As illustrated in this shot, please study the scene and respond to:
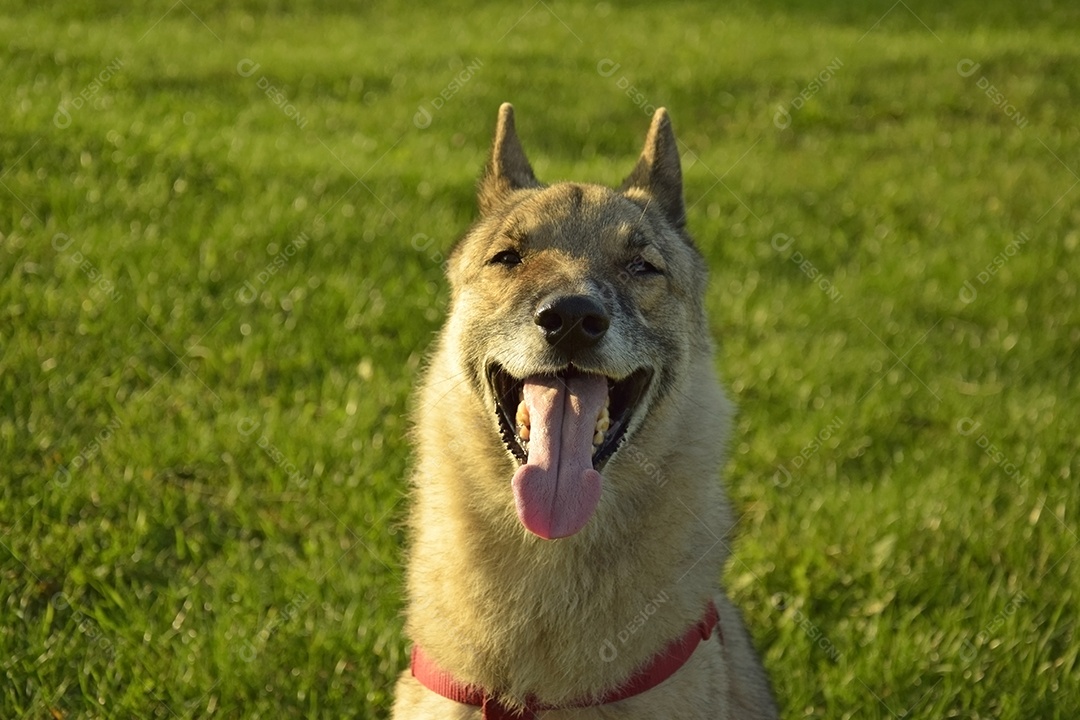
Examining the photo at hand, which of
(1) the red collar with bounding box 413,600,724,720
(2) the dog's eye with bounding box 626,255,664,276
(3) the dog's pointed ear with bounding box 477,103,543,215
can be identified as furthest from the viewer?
(3) the dog's pointed ear with bounding box 477,103,543,215

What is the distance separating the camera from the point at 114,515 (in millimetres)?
4977

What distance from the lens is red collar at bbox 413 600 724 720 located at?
3.30 m

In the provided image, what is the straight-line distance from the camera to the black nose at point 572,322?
10.9 ft

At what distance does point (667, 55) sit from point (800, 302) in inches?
261

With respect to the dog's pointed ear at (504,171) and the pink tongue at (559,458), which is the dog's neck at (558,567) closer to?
the pink tongue at (559,458)

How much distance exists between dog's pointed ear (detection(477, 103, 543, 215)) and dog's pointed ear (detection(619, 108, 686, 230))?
1.37 ft

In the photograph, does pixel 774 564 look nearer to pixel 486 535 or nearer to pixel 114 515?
pixel 486 535

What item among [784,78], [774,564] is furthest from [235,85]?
[774,564]

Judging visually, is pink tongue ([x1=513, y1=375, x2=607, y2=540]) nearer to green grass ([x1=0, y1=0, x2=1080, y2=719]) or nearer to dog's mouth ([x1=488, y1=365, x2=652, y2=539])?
dog's mouth ([x1=488, y1=365, x2=652, y2=539])

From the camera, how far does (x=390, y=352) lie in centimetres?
664

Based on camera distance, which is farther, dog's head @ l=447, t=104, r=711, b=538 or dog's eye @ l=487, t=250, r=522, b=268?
dog's eye @ l=487, t=250, r=522, b=268

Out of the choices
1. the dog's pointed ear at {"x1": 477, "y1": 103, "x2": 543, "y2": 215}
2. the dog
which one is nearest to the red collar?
the dog

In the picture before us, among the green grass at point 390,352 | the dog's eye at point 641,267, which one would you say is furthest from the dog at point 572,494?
the green grass at point 390,352

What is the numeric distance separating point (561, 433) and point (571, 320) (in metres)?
0.36
